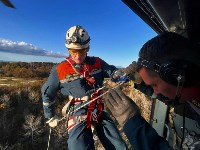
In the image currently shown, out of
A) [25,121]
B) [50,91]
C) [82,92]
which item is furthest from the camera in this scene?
[25,121]

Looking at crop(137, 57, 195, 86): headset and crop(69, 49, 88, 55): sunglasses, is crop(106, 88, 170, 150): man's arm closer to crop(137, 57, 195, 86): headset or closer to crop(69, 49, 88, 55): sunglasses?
crop(137, 57, 195, 86): headset

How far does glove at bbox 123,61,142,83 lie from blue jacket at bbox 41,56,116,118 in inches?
14.6

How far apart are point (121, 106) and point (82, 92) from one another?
165cm

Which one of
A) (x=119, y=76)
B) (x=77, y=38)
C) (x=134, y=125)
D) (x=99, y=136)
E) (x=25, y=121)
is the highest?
(x=77, y=38)

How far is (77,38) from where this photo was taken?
3623 mm

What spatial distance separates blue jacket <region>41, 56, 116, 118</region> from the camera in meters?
3.76

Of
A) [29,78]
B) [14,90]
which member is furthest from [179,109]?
[29,78]

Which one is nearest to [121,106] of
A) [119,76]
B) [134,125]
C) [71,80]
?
[134,125]

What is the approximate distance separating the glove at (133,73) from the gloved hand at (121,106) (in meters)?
1.27

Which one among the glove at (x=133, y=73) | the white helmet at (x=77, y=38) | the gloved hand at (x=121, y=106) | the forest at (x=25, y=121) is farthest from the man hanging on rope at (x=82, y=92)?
the forest at (x=25, y=121)

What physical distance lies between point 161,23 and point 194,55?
1.17m

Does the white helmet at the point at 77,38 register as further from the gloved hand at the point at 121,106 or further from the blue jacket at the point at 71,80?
the gloved hand at the point at 121,106

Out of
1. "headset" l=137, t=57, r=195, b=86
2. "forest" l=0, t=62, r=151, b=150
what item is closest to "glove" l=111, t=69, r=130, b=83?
"headset" l=137, t=57, r=195, b=86

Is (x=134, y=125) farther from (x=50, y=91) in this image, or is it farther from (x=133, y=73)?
(x=50, y=91)
